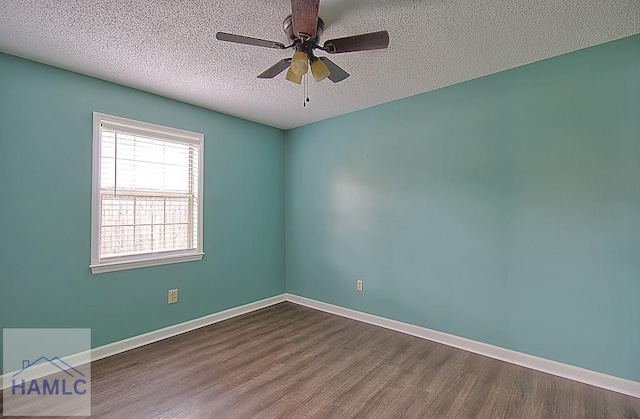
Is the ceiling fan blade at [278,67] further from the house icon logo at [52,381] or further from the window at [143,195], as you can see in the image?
the house icon logo at [52,381]

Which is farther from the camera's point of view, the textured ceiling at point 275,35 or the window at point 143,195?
the window at point 143,195

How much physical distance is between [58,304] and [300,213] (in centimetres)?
256

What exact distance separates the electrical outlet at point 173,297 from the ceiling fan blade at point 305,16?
265 centimetres

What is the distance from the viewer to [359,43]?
64.2 inches

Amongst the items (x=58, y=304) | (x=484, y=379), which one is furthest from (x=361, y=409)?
(x=58, y=304)

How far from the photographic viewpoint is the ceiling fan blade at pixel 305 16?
1.38 m

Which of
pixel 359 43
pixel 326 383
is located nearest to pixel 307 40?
pixel 359 43

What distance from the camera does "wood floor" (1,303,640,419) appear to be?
6.04ft

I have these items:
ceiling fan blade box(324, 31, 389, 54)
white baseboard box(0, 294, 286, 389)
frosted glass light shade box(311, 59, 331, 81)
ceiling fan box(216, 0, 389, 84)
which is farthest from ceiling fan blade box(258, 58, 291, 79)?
white baseboard box(0, 294, 286, 389)

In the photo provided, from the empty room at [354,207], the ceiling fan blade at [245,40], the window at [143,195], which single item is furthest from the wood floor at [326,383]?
the ceiling fan blade at [245,40]

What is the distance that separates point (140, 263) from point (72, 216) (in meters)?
0.67

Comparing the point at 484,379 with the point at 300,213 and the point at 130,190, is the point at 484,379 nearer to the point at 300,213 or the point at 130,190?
the point at 300,213

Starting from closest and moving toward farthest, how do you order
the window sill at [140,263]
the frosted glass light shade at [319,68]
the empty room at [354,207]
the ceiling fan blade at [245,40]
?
the ceiling fan blade at [245,40]
the frosted glass light shade at [319,68]
the empty room at [354,207]
the window sill at [140,263]

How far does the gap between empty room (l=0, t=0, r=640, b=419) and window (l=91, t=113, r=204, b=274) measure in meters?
0.02
